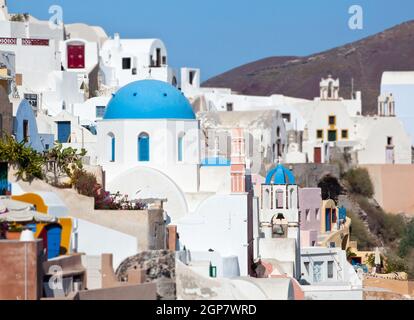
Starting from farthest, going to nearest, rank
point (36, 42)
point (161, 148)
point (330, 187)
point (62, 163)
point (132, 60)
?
point (330, 187), point (132, 60), point (36, 42), point (161, 148), point (62, 163)

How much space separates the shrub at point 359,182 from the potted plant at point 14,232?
1581 inches

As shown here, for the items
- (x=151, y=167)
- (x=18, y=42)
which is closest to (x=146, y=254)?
(x=151, y=167)

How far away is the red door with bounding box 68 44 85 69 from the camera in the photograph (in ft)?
217

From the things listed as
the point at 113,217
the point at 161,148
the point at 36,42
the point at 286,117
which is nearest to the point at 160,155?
the point at 161,148

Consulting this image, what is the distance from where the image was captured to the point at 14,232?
32875 millimetres

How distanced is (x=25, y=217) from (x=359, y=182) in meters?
40.3

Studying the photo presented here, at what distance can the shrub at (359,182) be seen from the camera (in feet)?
238

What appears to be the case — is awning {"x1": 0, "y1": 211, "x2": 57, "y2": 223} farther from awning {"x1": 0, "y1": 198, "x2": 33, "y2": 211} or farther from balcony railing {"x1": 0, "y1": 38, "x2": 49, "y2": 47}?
balcony railing {"x1": 0, "y1": 38, "x2": 49, "y2": 47}

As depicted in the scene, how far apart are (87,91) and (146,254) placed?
2846cm

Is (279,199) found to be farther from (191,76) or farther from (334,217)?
(191,76)

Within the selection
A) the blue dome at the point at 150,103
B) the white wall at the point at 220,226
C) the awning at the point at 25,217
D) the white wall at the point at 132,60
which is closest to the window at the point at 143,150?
the blue dome at the point at 150,103

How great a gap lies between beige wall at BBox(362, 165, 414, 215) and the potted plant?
41859mm
